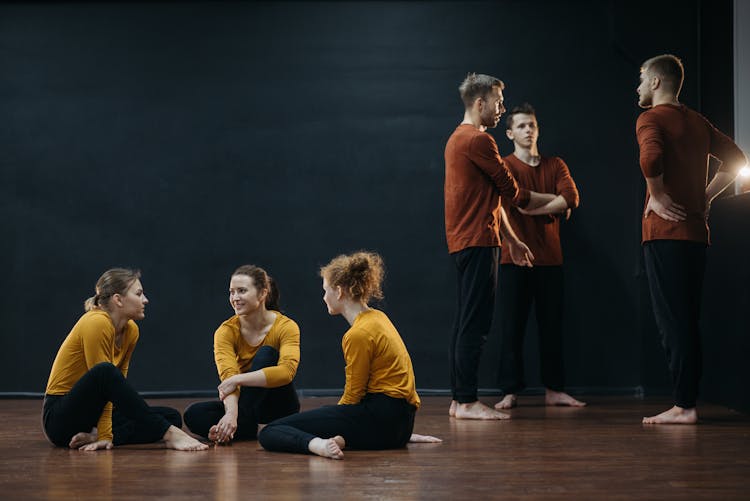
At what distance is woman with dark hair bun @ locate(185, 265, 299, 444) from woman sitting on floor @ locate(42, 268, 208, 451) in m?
0.17

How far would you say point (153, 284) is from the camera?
5.46 metres

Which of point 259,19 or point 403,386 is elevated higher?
point 259,19

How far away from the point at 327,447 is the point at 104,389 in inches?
33.5

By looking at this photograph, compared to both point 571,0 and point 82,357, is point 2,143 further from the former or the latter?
point 571,0

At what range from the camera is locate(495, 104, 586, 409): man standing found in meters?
4.86

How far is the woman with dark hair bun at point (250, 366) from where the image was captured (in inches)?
135

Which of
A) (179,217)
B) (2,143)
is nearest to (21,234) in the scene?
(2,143)

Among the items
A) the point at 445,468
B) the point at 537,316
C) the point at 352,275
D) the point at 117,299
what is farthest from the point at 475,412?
the point at 117,299

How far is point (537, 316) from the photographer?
4.96 meters

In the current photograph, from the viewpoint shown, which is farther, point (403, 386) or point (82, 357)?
point (82, 357)

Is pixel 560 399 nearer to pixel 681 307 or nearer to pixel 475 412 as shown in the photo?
pixel 475 412

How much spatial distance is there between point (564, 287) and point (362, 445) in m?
2.49

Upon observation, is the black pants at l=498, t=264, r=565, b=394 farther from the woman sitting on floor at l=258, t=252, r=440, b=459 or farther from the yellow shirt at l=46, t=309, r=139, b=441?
the yellow shirt at l=46, t=309, r=139, b=441

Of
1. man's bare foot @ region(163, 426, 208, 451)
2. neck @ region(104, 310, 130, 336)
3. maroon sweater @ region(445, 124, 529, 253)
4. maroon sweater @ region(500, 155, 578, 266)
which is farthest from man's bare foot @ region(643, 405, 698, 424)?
neck @ region(104, 310, 130, 336)
